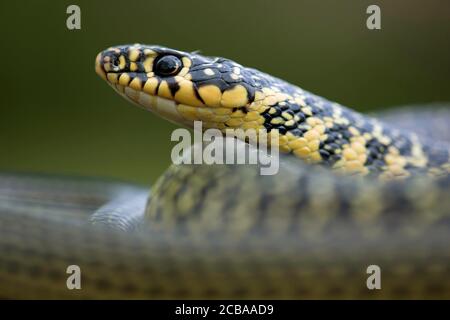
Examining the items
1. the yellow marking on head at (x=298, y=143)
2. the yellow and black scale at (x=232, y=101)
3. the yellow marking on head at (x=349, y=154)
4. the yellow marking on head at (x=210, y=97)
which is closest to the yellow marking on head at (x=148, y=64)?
the yellow and black scale at (x=232, y=101)

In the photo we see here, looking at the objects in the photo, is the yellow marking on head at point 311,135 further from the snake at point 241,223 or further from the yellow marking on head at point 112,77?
the yellow marking on head at point 112,77

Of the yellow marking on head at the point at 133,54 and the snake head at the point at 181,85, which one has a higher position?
the yellow marking on head at the point at 133,54

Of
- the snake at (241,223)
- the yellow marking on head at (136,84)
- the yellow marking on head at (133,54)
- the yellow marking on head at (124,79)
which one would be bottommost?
the snake at (241,223)

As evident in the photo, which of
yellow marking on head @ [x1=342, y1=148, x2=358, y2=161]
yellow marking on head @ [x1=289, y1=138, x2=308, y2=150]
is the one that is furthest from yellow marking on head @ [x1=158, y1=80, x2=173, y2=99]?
yellow marking on head @ [x1=342, y1=148, x2=358, y2=161]

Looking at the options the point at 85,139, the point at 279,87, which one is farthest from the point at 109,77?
the point at 85,139

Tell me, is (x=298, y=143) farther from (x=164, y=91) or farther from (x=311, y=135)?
(x=164, y=91)

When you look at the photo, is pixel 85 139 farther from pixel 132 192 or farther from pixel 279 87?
pixel 279 87

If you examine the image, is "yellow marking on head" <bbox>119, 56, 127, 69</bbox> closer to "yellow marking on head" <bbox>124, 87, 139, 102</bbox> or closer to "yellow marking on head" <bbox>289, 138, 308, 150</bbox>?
"yellow marking on head" <bbox>124, 87, 139, 102</bbox>
